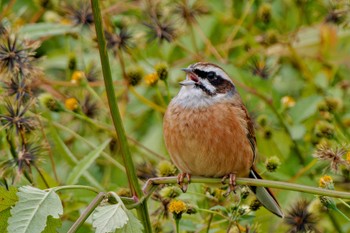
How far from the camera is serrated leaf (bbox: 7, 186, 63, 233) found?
8.21ft

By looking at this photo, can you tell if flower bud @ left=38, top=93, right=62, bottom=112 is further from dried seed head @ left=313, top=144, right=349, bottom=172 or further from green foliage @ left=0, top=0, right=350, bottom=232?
dried seed head @ left=313, top=144, right=349, bottom=172

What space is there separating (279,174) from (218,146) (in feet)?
1.76

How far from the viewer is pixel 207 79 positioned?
12.1 feet

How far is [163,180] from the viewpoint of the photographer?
277 centimetres

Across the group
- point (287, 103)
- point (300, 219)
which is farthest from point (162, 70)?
point (300, 219)

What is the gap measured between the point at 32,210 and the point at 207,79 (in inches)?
53.7

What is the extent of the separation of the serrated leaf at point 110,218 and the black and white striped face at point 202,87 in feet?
3.45

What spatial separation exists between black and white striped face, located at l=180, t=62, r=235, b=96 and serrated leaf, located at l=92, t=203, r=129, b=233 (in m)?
1.09

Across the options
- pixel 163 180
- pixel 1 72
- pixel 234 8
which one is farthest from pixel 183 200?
pixel 234 8

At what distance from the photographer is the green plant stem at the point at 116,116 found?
8.45 feet

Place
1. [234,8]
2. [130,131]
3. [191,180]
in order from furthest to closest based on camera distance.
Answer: [234,8]
[130,131]
[191,180]

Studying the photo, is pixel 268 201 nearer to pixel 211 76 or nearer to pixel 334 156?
pixel 334 156

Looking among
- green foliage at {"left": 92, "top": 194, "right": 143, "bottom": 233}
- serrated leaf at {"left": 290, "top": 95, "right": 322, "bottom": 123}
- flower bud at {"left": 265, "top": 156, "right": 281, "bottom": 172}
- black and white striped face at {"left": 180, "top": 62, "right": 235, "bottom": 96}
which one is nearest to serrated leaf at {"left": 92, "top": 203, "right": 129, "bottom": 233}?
green foliage at {"left": 92, "top": 194, "right": 143, "bottom": 233}

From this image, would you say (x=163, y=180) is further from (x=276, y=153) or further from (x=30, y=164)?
(x=276, y=153)
